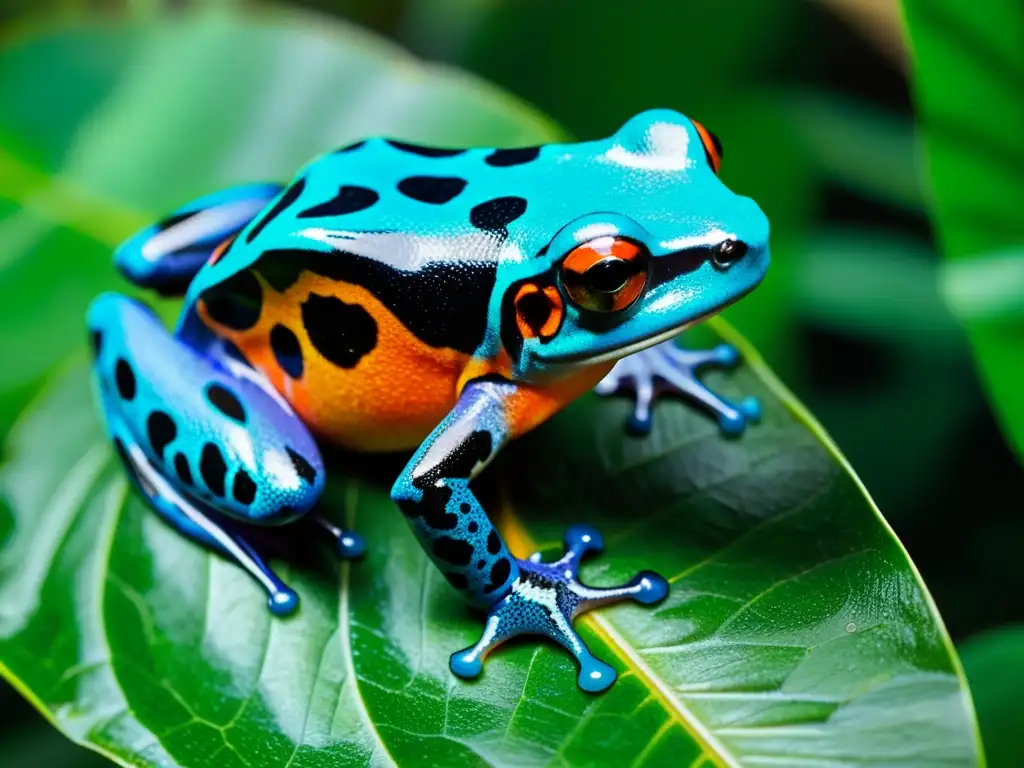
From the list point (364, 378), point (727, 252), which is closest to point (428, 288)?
point (364, 378)

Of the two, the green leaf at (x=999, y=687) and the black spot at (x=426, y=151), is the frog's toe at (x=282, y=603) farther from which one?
the green leaf at (x=999, y=687)

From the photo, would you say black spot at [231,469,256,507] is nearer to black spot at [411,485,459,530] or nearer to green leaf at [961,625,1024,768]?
black spot at [411,485,459,530]

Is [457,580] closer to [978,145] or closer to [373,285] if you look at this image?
[373,285]

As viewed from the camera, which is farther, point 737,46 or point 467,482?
point 737,46

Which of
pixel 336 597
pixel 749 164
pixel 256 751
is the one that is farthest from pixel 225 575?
pixel 749 164

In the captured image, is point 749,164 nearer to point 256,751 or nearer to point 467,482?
point 467,482
